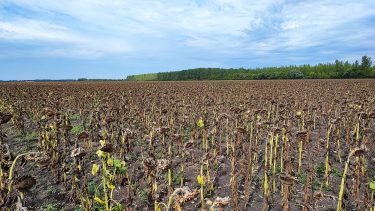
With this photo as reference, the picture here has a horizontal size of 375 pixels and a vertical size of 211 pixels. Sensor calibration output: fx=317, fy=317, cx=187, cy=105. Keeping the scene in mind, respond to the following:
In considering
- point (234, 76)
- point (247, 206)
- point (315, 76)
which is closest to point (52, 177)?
point (247, 206)

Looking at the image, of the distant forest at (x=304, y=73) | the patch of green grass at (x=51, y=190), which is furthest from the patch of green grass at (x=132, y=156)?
the distant forest at (x=304, y=73)

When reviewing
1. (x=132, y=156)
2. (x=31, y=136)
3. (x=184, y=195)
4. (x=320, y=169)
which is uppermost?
(x=184, y=195)

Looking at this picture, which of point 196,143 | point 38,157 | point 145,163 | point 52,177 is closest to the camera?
point 38,157

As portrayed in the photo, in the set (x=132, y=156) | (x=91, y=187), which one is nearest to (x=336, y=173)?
(x=132, y=156)

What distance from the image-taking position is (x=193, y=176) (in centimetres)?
727

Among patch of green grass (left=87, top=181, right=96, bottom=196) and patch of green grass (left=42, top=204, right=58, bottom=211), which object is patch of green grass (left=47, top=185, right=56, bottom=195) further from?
patch of green grass (left=87, top=181, right=96, bottom=196)

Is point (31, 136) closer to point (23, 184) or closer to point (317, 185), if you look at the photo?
point (23, 184)

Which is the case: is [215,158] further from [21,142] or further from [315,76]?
[315,76]

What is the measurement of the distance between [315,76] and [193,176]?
9701cm

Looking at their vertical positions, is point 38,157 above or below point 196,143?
above

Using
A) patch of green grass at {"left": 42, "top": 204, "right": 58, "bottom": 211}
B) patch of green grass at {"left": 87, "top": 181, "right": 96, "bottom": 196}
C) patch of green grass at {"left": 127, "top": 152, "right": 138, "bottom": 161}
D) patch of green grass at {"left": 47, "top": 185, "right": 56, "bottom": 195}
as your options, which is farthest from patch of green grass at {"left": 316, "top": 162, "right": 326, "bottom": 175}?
patch of green grass at {"left": 47, "top": 185, "right": 56, "bottom": 195}

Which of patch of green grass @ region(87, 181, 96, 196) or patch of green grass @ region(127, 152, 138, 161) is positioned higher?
patch of green grass @ region(127, 152, 138, 161)

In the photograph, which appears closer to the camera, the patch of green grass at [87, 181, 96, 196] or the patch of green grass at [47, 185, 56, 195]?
the patch of green grass at [47, 185, 56, 195]

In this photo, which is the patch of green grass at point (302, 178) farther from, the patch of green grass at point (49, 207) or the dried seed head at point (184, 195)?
the patch of green grass at point (49, 207)
